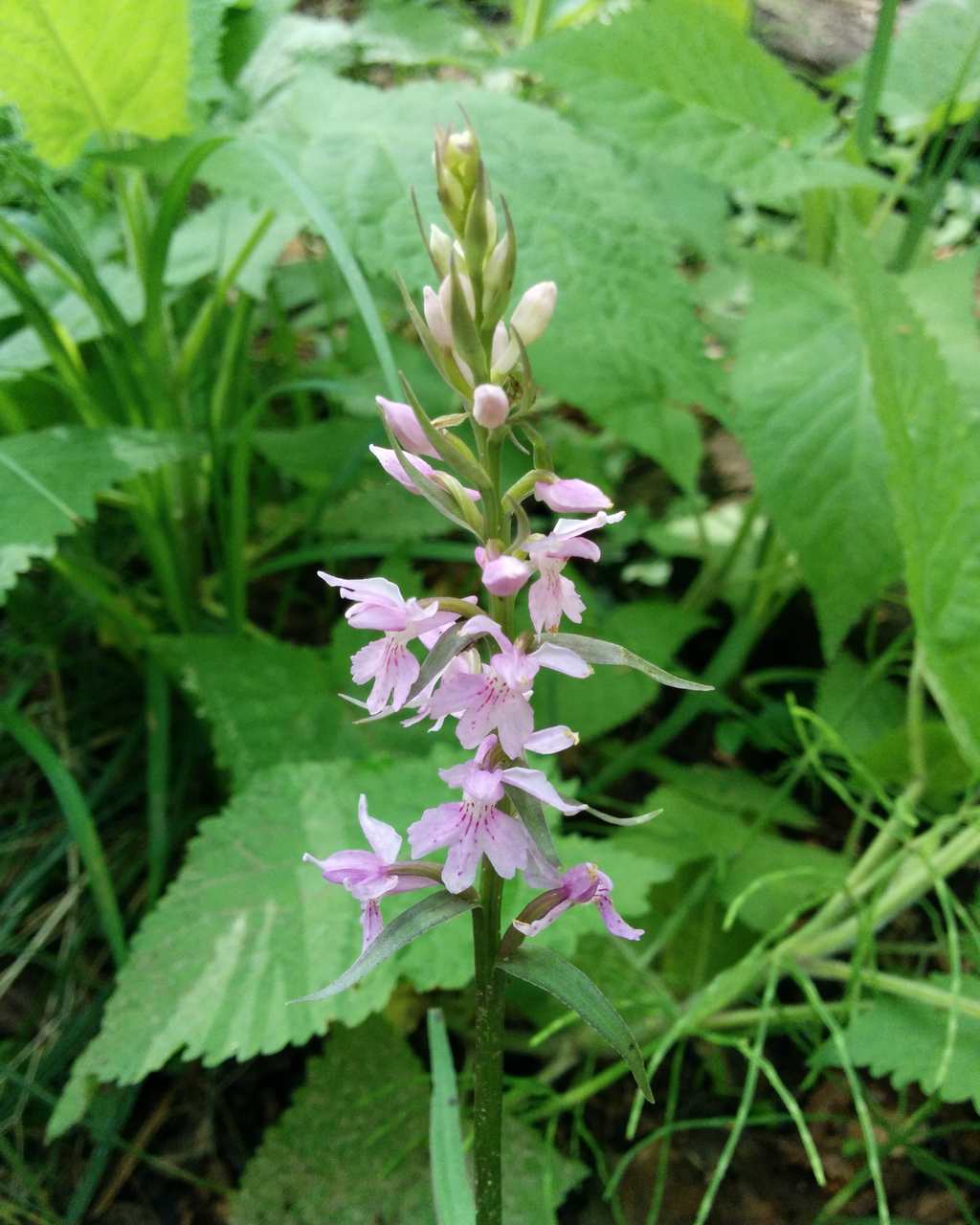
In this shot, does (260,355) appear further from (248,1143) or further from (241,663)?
(248,1143)

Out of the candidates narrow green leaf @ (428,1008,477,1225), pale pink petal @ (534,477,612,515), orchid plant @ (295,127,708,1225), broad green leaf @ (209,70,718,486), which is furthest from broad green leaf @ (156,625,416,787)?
pale pink petal @ (534,477,612,515)

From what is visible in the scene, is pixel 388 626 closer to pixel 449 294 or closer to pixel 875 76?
pixel 449 294

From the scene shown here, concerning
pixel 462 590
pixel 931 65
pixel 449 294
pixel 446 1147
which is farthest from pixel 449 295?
pixel 931 65

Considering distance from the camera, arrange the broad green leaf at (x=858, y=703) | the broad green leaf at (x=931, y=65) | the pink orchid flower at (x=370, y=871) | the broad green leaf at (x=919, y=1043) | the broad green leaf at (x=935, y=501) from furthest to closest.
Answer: the broad green leaf at (x=931, y=65), the broad green leaf at (x=858, y=703), the broad green leaf at (x=935, y=501), the broad green leaf at (x=919, y=1043), the pink orchid flower at (x=370, y=871)

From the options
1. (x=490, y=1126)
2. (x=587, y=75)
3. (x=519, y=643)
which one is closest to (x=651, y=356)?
(x=587, y=75)

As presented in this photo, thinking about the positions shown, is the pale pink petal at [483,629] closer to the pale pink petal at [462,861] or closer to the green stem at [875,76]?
the pale pink petal at [462,861]

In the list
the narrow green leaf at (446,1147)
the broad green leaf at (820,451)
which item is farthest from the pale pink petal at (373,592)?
the broad green leaf at (820,451)
